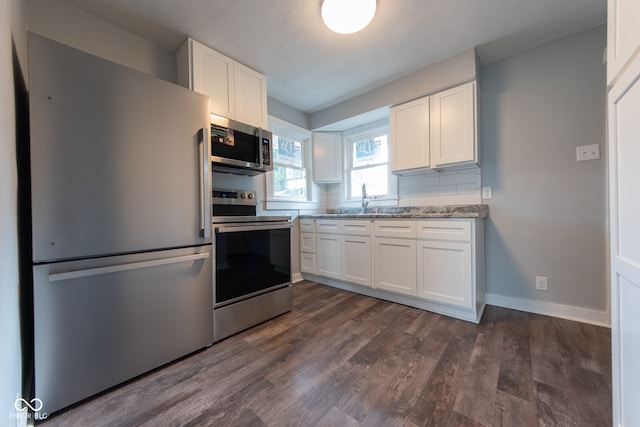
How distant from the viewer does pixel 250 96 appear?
7.80ft

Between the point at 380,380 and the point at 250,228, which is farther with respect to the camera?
the point at 250,228

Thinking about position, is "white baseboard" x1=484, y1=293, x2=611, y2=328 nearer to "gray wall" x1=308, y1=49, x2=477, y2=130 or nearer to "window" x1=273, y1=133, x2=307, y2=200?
"gray wall" x1=308, y1=49, x2=477, y2=130

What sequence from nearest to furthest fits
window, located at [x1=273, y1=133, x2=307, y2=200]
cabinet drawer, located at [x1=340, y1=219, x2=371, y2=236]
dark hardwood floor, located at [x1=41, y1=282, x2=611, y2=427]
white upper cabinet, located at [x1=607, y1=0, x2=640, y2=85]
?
white upper cabinet, located at [x1=607, y1=0, x2=640, y2=85] → dark hardwood floor, located at [x1=41, y1=282, x2=611, y2=427] → cabinet drawer, located at [x1=340, y1=219, x2=371, y2=236] → window, located at [x1=273, y1=133, x2=307, y2=200]

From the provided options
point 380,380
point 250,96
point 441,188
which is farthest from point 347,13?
point 380,380

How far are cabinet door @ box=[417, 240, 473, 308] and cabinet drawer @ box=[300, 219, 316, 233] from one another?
133 centimetres

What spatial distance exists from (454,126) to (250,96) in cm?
197

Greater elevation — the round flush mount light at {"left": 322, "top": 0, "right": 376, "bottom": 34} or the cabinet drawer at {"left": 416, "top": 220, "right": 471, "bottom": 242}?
the round flush mount light at {"left": 322, "top": 0, "right": 376, "bottom": 34}

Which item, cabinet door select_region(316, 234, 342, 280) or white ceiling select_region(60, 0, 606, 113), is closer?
white ceiling select_region(60, 0, 606, 113)

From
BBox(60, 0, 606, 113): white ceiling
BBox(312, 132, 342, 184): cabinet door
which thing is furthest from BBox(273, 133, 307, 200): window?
BBox(60, 0, 606, 113): white ceiling

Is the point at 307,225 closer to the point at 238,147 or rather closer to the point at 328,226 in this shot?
the point at 328,226

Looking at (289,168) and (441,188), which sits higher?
(289,168)

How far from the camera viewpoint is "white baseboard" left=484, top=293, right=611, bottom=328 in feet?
6.34

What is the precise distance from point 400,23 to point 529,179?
5.72 feet

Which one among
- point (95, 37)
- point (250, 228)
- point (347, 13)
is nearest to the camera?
point (347, 13)
